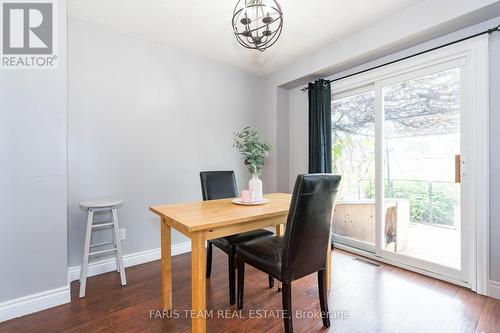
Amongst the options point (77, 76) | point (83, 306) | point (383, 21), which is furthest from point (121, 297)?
point (383, 21)

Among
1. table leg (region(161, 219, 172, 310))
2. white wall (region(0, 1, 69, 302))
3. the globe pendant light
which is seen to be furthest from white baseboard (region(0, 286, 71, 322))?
the globe pendant light

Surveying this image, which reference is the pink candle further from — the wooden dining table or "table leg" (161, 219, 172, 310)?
"table leg" (161, 219, 172, 310)

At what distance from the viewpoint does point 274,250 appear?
1.63 m

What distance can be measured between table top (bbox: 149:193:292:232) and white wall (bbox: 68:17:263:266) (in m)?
1.12

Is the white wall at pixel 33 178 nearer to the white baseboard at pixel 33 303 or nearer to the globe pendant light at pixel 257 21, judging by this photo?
the white baseboard at pixel 33 303

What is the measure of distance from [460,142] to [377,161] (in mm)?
742

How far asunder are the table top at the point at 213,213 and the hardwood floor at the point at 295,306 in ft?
2.49

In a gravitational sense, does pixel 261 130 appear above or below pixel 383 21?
below

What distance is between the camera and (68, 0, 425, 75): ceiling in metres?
2.10

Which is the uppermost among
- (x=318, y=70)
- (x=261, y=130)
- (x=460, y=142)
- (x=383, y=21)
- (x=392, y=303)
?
(x=383, y=21)

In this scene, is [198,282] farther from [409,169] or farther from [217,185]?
[409,169]

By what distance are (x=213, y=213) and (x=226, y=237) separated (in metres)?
0.64

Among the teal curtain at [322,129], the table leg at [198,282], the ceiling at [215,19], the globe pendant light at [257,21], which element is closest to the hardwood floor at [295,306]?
the table leg at [198,282]

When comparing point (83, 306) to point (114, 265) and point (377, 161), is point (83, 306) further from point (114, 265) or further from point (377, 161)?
point (377, 161)
